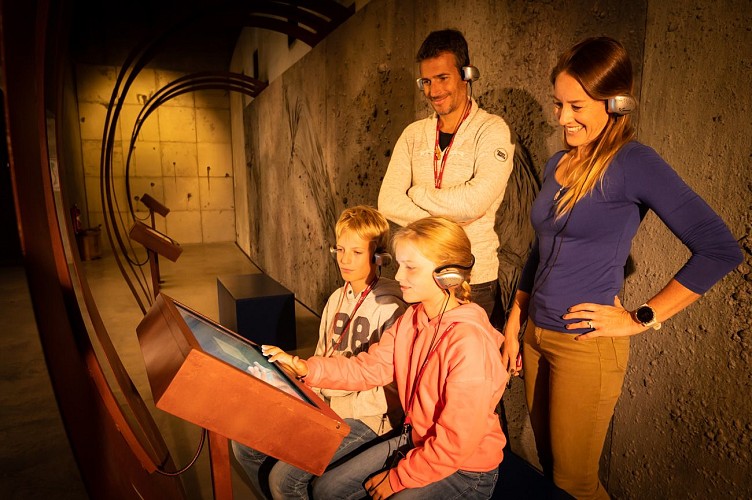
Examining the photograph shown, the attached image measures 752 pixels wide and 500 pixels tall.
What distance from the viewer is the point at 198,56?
12.7 m

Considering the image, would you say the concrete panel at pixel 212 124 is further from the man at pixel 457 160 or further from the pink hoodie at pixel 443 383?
the pink hoodie at pixel 443 383

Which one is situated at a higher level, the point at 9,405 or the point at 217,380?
the point at 217,380

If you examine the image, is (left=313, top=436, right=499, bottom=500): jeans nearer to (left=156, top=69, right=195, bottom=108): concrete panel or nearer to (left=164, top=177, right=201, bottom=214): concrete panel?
(left=164, top=177, right=201, bottom=214): concrete panel

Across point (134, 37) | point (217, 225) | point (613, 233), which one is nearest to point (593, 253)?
point (613, 233)

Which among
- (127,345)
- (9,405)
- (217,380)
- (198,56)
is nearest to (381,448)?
(217,380)

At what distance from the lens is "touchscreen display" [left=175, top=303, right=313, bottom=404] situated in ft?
4.06

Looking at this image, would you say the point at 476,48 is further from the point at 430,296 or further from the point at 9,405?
the point at 9,405

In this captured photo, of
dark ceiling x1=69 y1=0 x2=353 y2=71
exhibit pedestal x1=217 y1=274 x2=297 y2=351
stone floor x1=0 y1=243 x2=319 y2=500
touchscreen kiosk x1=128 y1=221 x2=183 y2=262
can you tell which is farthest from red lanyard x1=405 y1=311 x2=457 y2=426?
dark ceiling x1=69 y1=0 x2=353 y2=71

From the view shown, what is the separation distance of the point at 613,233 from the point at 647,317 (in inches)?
11.5

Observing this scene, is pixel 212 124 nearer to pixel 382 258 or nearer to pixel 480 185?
pixel 382 258

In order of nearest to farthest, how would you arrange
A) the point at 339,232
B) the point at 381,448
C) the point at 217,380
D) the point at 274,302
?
the point at 217,380 < the point at 381,448 < the point at 339,232 < the point at 274,302

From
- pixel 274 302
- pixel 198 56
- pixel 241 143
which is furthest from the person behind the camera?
pixel 198 56

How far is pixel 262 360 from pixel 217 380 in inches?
18.2

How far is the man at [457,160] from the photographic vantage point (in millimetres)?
2053
